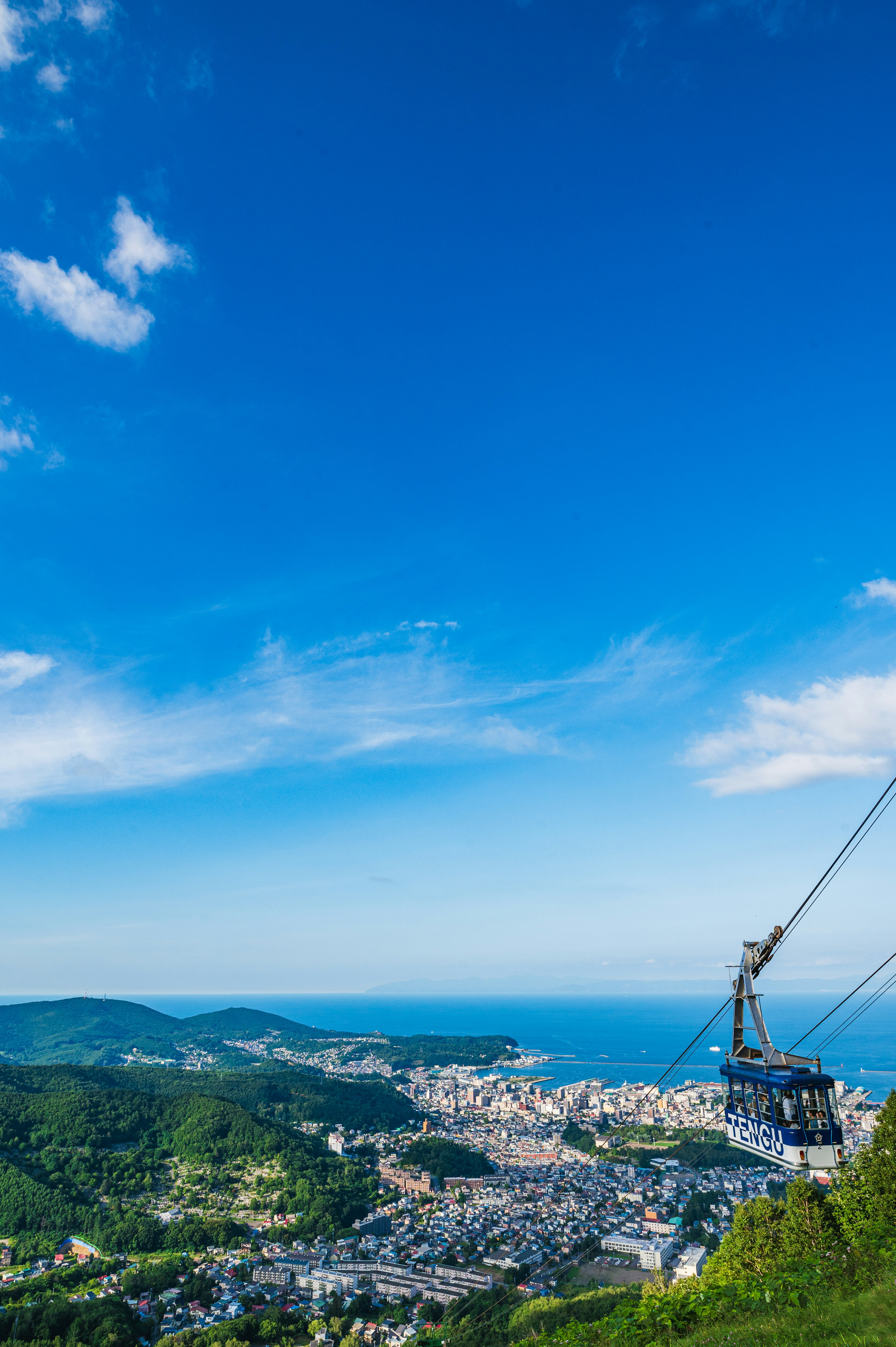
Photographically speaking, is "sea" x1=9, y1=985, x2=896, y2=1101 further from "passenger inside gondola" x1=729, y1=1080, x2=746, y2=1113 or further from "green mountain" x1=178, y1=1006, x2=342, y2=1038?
"green mountain" x1=178, y1=1006, x2=342, y2=1038

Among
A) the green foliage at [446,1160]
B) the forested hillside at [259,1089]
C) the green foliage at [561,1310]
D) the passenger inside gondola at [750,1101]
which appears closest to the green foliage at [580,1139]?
the green foliage at [446,1160]

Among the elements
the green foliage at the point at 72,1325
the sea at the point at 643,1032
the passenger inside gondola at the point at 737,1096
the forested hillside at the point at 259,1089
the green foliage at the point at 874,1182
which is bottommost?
the sea at the point at 643,1032

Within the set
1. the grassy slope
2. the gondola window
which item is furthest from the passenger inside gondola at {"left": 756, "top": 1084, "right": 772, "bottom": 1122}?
the grassy slope

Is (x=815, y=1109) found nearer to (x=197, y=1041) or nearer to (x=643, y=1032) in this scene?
(x=197, y=1041)

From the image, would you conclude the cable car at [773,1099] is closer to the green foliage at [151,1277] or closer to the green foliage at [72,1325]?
the green foliage at [72,1325]

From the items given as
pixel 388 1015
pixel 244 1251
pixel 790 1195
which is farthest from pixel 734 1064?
pixel 388 1015

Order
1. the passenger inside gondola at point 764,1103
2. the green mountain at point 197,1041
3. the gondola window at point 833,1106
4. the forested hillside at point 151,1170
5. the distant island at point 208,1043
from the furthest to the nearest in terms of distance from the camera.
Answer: the green mountain at point 197,1041 < the distant island at point 208,1043 < the forested hillside at point 151,1170 < the passenger inside gondola at point 764,1103 < the gondola window at point 833,1106
